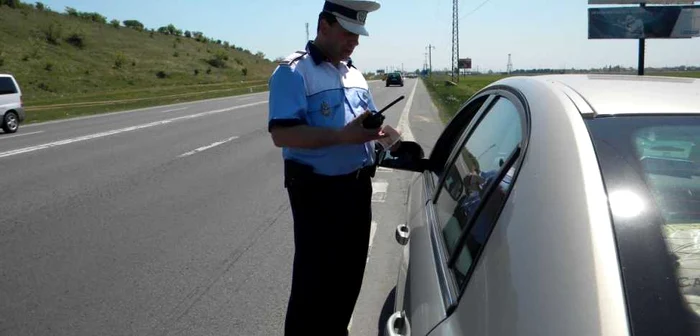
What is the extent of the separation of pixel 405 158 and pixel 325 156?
0.62m

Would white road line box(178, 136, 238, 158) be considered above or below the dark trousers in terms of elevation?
below

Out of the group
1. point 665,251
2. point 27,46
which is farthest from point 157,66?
point 665,251

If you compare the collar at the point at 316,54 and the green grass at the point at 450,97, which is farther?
the green grass at the point at 450,97

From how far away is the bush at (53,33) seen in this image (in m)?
53.9

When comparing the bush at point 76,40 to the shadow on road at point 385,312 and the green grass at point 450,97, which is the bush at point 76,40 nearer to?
the green grass at point 450,97

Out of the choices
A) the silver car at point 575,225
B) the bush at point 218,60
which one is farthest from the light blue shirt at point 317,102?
the bush at point 218,60

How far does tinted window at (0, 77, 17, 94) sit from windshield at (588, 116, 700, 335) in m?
19.5

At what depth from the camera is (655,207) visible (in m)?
1.46

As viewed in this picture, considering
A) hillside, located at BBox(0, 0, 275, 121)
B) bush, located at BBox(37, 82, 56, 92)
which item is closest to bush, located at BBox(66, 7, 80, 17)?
hillside, located at BBox(0, 0, 275, 121)

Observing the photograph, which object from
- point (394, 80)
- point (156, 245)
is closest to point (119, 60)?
point (394, 80)

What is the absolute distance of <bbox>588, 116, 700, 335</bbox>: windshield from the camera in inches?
48.8

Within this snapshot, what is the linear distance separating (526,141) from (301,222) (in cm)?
128

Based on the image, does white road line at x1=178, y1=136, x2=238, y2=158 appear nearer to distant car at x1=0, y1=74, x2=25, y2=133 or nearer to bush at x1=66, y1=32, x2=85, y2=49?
distant car at x1=0, y1=74, x2=25, y2=133

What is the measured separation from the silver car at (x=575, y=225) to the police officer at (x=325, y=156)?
54cm
